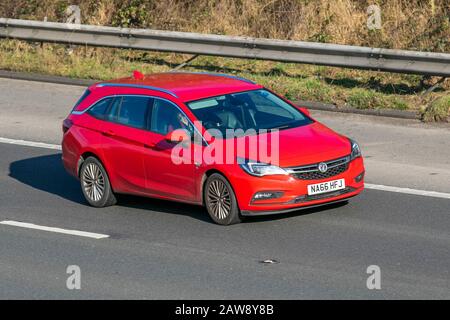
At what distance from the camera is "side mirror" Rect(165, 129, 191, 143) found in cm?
1248

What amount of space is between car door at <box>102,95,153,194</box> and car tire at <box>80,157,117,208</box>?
0.16 metres

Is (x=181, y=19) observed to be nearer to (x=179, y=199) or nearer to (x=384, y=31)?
(x=384, y=31)

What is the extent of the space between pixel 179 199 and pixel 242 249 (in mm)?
1551

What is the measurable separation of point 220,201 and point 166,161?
0.84 metres

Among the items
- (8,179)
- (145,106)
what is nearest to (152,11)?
(8,179)

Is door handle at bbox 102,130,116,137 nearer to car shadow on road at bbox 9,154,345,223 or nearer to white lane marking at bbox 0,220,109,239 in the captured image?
car shadow on road at bbox 9,154,345,223

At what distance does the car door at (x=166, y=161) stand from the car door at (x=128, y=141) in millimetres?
109

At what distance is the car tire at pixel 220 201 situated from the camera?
12.1 metres

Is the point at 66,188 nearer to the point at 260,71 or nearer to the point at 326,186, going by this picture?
the point at 326,186

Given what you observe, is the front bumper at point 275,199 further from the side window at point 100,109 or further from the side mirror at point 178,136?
the side window at point 100,109

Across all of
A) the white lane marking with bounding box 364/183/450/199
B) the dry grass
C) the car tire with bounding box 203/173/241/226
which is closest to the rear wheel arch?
the car tire with bounding box 203/173/241/226

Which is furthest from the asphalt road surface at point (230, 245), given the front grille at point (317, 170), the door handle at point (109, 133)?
the door handle at point (109, 133)

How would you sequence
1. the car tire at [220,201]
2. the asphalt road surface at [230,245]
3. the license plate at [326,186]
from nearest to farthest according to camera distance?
the asphalt road surface at [230,245] < the license plate at [326,186] < the car tire at [220,201]

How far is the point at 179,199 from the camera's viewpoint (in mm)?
12641
